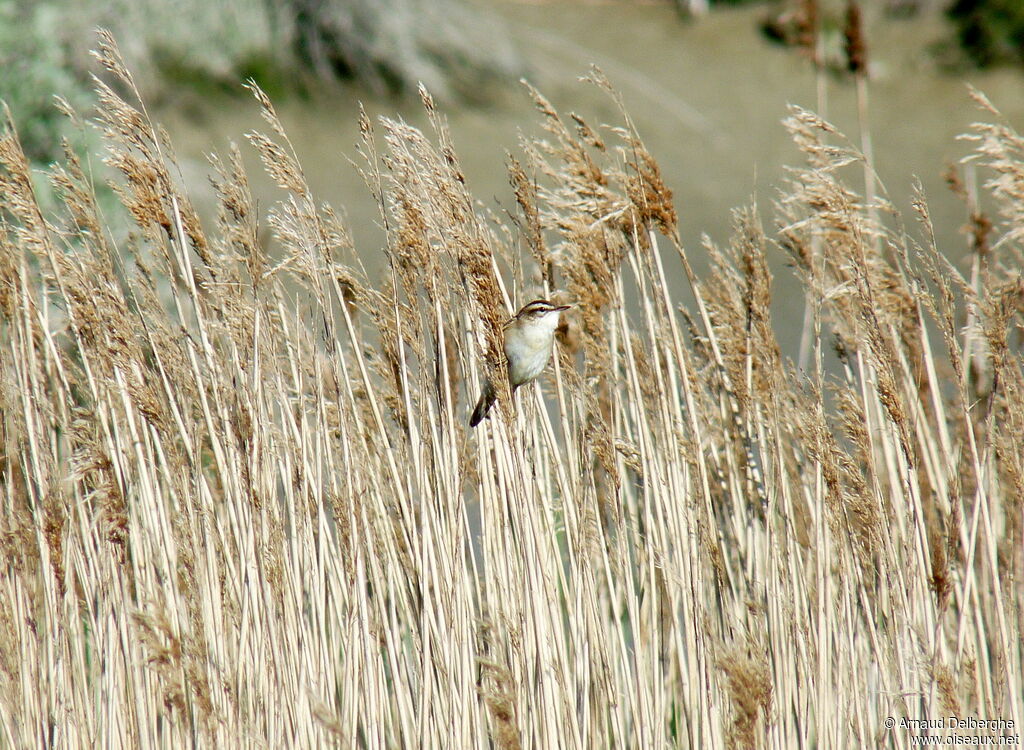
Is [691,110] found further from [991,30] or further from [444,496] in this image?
[444,496]

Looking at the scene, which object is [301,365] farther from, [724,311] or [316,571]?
[724,311]

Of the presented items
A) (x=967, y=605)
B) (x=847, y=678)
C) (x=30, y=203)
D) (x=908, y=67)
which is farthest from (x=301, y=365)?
(x=908, y=67)

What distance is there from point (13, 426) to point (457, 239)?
1015mm

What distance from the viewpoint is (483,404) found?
6.81ft

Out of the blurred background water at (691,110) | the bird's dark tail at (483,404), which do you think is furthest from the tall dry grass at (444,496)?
the blurred background water at (691,110)

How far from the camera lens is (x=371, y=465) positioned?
210 cm

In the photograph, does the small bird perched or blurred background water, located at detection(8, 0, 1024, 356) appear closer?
the small bird perched

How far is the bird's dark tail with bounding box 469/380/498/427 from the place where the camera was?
2.02 meters

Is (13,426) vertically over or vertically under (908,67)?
under

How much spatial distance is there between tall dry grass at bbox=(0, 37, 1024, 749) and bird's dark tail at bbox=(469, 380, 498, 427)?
1.5 inches

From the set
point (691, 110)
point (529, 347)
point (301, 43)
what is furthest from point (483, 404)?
point (691, 110)

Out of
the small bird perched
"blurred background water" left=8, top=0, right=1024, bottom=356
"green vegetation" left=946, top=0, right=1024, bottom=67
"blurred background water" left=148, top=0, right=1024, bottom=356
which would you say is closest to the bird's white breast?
the small bird perched

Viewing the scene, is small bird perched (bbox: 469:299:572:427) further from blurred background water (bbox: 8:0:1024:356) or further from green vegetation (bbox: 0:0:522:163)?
green vegetation (bbox: 0:0:522:163)

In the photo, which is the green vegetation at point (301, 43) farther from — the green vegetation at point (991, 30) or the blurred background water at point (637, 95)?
the green vegetation at point (991, 30)
